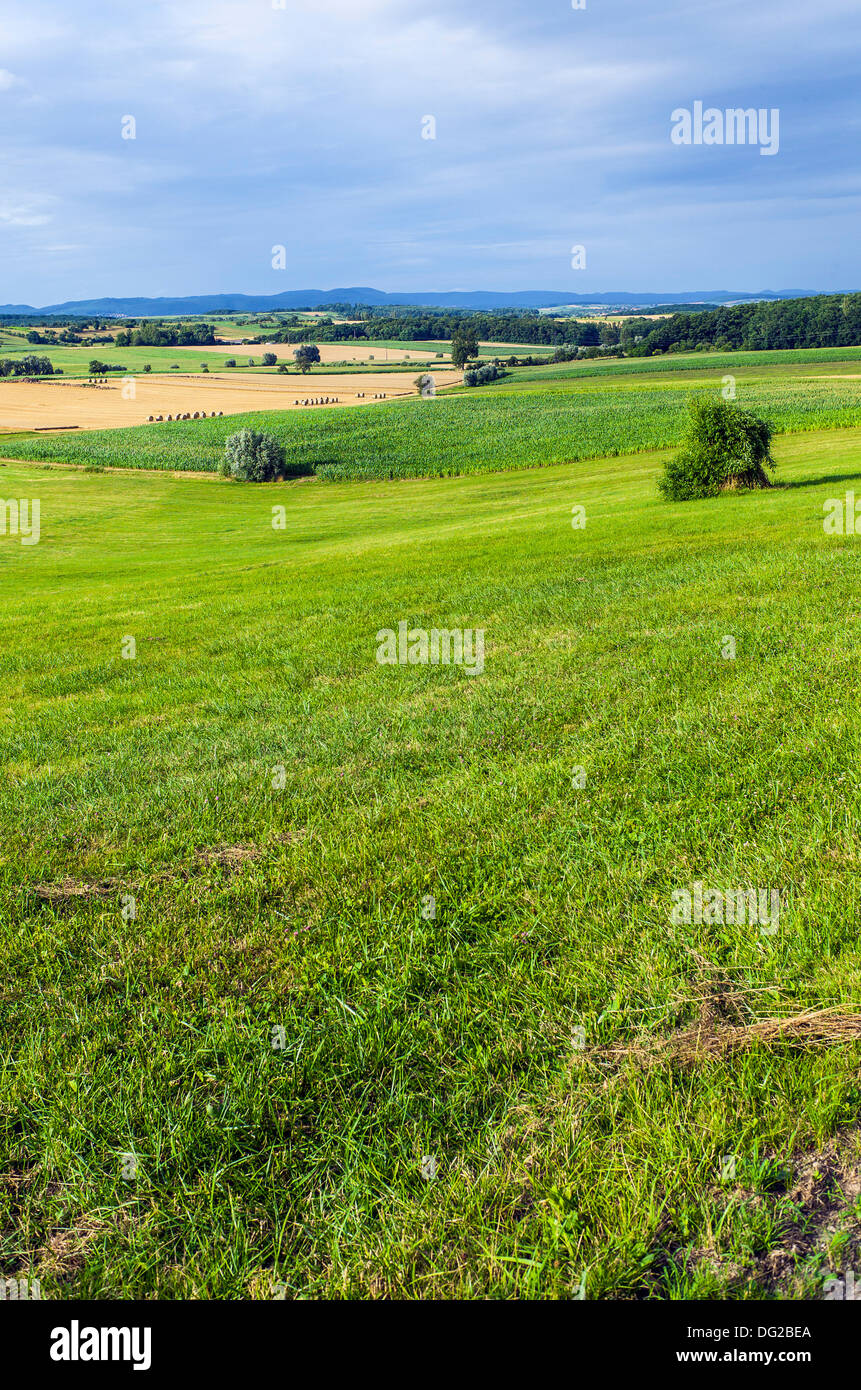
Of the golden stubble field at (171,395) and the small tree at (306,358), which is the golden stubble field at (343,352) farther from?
the golden stubble field at (171,395)

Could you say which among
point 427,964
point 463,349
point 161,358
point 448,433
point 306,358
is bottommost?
point 427,964

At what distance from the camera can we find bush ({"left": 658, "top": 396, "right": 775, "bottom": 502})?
30125 millimetres

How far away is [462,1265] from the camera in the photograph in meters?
2.65

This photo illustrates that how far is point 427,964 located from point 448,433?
2708 inches

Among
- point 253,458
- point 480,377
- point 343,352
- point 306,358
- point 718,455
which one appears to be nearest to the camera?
point 718,455

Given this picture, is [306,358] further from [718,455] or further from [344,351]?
[718,455]

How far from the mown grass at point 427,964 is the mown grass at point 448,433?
51112 millimetres

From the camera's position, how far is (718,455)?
99.6ft

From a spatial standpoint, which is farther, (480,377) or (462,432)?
(480,377)

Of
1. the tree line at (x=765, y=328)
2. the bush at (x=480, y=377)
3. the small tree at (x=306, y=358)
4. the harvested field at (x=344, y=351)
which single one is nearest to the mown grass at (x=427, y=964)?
the bush at (x=480, y=377)

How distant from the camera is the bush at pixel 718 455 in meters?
30.1

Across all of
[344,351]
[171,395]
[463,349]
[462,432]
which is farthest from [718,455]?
[344,351]

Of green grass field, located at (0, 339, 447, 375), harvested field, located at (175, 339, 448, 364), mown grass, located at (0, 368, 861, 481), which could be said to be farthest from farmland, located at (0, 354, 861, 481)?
harvested field, located at (175, 339, 448, 364)
